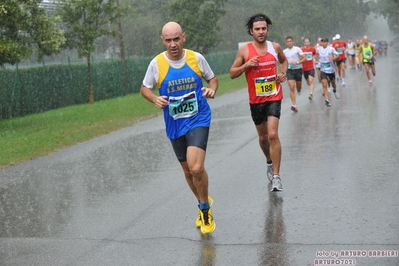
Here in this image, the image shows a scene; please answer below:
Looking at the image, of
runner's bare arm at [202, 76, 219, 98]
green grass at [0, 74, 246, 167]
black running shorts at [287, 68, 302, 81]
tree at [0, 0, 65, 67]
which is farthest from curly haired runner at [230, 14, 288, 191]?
tree at [0, 0, 65, 67]

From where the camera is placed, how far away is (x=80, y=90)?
30.6 metres

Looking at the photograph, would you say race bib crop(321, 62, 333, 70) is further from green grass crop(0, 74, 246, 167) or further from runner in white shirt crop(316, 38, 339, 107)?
green grass crop(0, 74, 246, 167)

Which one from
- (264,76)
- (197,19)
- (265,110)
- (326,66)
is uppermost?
(264,76)

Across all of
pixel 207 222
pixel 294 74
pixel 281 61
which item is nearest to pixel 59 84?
pixel 294 74

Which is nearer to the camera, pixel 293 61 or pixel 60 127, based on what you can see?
pixel 293 61

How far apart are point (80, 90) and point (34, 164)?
17901 millimetres

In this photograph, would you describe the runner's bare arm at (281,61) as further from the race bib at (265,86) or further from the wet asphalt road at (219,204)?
the wet asphalt road at (219,204)

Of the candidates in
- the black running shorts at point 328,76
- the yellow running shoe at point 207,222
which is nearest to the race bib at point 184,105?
the yellow running shoe at point 207,222

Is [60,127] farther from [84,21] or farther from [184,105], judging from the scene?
[184,105]

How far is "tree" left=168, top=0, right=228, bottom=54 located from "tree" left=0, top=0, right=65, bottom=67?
77.5 ft

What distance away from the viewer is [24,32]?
2112 cm

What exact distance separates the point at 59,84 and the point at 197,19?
1793 cm

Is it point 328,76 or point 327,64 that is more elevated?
point 327,64

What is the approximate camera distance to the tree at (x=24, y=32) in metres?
19.1
